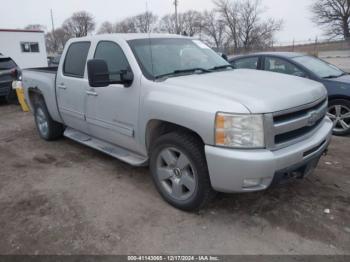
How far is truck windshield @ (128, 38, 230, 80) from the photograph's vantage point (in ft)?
12.6

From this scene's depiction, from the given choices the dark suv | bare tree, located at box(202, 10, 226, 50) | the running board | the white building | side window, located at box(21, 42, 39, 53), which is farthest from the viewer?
bare tree, located at box(202, 10, 226, 50)

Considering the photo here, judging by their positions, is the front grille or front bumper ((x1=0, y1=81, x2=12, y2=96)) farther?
front bumper ((x1=0, y1=81, x2=12, y2=96))

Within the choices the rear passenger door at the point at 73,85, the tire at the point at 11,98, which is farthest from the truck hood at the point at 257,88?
the tire at the point at 11,98

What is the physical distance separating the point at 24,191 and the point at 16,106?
749 centimetres

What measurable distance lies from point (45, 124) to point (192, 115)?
413cm

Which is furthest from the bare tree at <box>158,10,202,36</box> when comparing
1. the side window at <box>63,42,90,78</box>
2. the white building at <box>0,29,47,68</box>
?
the side window at <box>63,42,90,78</box>

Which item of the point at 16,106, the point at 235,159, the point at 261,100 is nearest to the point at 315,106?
the point at 261,100

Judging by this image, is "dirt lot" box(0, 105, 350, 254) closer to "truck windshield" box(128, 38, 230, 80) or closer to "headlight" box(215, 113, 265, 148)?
"headlight" box(215, 113, 265, 148)

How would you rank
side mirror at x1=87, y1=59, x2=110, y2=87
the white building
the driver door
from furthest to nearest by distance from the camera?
the white building
the driver door
side mirror at x1=87, y1=59, x2=110, y2=87

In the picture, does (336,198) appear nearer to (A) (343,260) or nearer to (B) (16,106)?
(A) (343,260)

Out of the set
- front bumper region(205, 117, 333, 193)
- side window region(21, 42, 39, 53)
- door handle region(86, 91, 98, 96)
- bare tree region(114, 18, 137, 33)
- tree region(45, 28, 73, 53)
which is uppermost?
bare tree region(114, 18, 137, 33)

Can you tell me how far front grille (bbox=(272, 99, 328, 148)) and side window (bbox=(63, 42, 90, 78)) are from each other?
9.62 feet

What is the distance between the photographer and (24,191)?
165 inches

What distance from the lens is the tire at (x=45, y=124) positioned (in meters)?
6.07
